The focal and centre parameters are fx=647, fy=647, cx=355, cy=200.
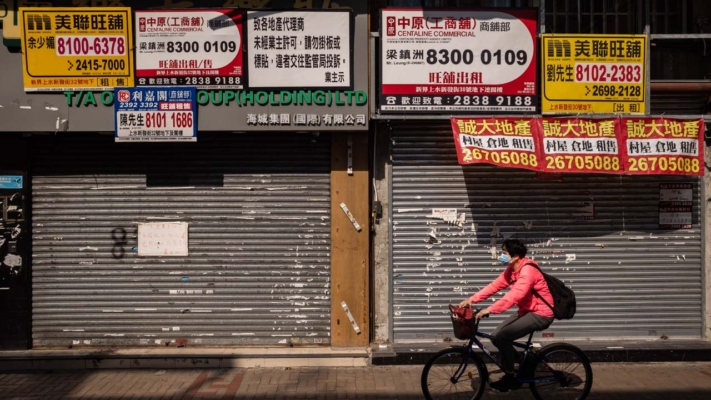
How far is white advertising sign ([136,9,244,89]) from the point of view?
849cm

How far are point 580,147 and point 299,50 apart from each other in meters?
3.93

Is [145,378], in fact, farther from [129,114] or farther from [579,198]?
[579,198]

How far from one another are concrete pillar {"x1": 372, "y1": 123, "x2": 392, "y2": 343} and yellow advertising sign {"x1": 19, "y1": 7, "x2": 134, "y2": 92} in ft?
11.3

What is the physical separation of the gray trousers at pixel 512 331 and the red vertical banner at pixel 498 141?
246 centimetres

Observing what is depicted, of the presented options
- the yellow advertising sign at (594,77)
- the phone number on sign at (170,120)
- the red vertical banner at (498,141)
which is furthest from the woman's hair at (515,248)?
the phone number on sign at (170,120)

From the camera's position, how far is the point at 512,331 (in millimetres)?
6566

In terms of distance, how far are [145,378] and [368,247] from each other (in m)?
3.31

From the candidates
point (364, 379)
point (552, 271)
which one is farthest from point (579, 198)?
point (364, 379)

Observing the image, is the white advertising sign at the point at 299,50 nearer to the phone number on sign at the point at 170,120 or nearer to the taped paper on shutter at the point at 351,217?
the phone number on sign at the point at 170,120

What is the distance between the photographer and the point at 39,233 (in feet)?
29.3

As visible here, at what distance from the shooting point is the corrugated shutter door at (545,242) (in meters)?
8.98

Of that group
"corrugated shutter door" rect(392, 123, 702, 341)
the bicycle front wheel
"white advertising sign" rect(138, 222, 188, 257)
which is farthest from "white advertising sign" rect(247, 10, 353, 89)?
the bicycle front wheel

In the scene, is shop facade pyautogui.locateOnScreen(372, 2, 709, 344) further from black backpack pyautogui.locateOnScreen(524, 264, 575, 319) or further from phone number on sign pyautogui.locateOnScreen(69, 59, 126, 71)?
phone number on sign pyautogui.locateOnScreen(69, 59, 126, 71)

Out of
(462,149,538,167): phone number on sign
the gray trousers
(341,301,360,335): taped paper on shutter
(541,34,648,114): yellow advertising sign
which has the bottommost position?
(341,301,360,335): taped paper on shutter
